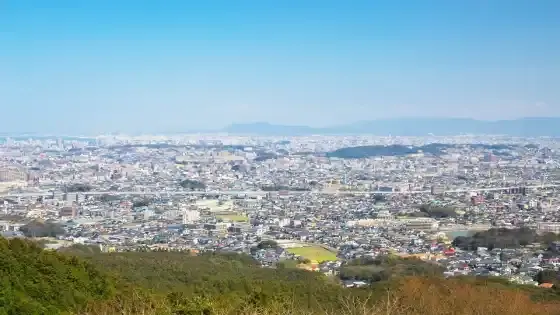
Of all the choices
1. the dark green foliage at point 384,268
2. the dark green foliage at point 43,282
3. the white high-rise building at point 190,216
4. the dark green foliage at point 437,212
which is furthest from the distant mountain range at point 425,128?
the dark green foliage at point 43,282

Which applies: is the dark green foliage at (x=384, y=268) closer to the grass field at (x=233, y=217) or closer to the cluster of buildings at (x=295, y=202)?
the cluster of buildings at (x=295, y=202)

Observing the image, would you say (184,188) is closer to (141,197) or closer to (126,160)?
(141,197)

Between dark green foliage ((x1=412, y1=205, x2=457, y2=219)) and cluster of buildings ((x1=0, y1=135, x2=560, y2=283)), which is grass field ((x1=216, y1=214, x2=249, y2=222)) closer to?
cluster of buildings ((x1=0, y1=135, x2=560, y2=283))

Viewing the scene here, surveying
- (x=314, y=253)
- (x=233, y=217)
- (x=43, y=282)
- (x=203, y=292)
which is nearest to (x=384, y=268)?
(x=314, y=253)

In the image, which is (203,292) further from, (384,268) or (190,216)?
(190,216)

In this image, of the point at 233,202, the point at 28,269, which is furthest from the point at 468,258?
the point at 233,202
